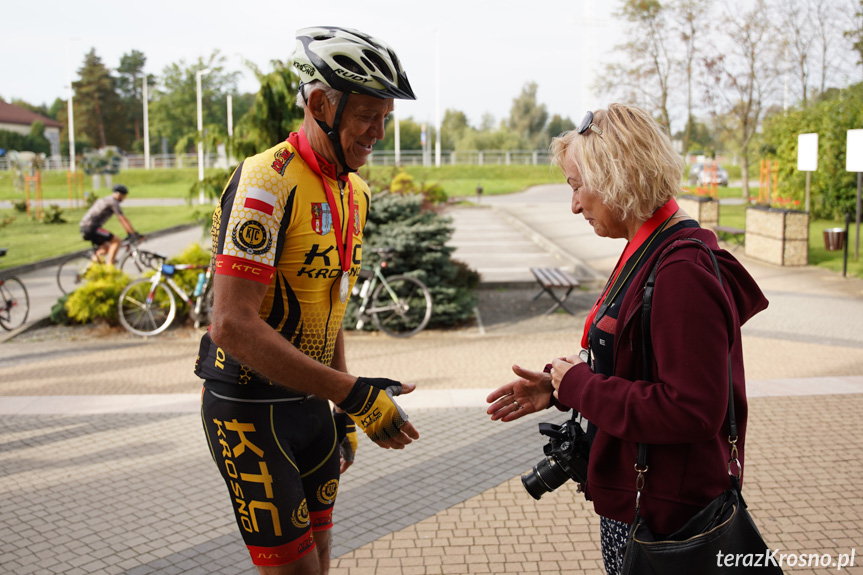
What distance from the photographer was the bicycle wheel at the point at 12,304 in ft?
34.2

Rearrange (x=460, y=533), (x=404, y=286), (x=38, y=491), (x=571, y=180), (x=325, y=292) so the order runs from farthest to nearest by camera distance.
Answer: (x=404, y=286) < (x=38, y=491) < (x=460, y=533) < (x=325, y=292) < (x=571, y=180)

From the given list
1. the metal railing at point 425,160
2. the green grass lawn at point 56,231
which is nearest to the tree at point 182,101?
the metal railing at point 425,160

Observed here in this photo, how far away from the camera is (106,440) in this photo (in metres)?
5.99

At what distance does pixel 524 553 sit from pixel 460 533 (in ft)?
1.38

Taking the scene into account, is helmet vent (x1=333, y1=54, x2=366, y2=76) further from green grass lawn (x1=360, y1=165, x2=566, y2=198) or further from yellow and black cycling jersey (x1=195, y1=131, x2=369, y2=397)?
green grass lawn (x1=360, y1=165, x2=566, y2=198)

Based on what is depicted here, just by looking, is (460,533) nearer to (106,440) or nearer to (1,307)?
(106,440)

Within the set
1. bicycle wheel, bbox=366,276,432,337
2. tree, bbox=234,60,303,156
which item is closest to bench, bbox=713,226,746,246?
bicycle wheel, bbox=366,276,432,337

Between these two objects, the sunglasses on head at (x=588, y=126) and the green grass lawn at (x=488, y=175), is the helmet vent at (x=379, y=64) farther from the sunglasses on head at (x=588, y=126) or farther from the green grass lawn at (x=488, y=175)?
the green grass lawn at (x=488, y=175)

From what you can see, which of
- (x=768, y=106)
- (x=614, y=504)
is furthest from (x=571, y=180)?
(x=768, y=106)

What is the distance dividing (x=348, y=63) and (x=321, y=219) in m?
0.49

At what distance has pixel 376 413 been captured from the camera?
Result: 226 cm

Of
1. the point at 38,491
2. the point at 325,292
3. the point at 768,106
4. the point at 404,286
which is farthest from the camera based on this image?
the point at 768,106

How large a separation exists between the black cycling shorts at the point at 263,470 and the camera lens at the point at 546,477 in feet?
2.46

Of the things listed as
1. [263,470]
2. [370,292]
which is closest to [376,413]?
[263,470]
